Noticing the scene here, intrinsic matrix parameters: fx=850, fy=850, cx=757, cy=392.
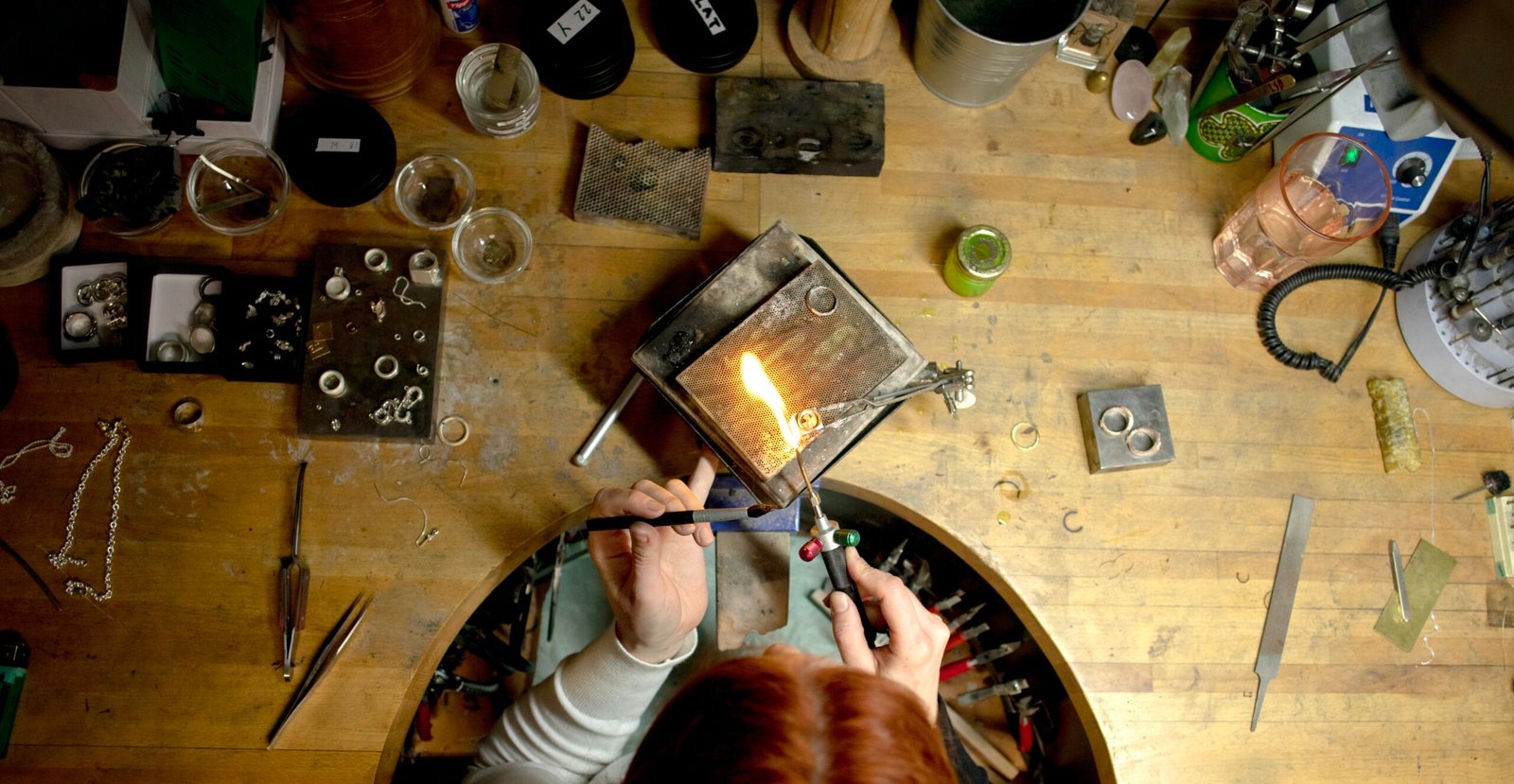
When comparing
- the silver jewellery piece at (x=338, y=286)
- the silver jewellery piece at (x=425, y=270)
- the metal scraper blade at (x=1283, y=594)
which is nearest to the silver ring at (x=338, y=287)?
the silver jewellery piece at (x=338, y=286)

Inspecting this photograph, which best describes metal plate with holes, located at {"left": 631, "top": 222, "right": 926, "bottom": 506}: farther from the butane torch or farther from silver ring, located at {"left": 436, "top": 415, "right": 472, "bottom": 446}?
silver ring, located at {"left": 436, "top": 415, "right": 472, "bottom": 446}

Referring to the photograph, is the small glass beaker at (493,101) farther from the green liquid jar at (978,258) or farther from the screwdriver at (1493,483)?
the screwdriver at (1493,483)

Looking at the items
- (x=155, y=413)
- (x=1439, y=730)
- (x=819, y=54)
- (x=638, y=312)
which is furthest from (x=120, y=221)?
(x=1439, y=730)

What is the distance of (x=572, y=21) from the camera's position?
162 centimetres

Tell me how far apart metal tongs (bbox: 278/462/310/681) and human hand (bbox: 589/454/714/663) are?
0.49 meters

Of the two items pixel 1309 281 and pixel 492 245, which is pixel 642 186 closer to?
pixel 492 245

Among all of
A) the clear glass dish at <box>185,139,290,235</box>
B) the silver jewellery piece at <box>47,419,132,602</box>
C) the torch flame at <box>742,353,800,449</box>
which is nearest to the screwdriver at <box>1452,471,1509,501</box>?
the torch flame at <box>742,353,800,449</box>

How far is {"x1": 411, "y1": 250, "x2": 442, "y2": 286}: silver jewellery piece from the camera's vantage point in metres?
1.53

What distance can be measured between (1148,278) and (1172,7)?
0.63 m

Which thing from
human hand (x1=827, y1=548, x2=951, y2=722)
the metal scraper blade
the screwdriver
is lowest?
the metal scraper blade

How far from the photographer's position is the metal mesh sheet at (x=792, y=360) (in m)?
1.39

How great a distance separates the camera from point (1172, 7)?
6.02ft

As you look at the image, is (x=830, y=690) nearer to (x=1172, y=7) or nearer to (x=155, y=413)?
(x=155, y=413)

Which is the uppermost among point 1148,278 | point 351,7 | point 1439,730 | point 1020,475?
point 351,7
